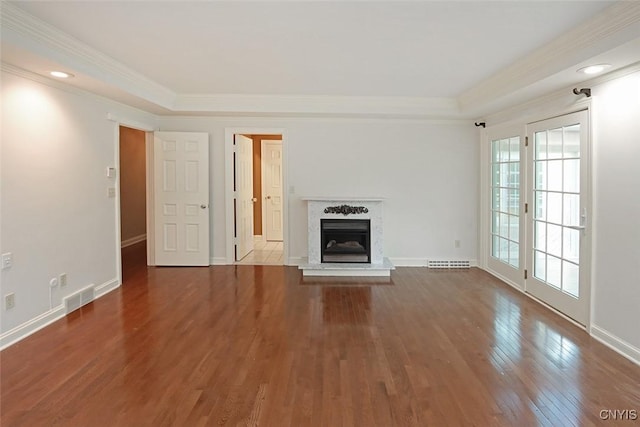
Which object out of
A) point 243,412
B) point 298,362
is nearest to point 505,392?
point 298,362

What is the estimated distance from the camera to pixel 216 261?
6055mm

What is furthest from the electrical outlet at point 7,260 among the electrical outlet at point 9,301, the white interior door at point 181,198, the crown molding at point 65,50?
the white interior door at point 181,198

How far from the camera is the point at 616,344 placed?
3043 millimetres

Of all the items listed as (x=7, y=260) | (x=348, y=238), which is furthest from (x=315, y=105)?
(x=7, y=260)

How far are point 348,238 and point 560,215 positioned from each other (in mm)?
2754

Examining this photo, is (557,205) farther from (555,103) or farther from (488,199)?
(488,199)

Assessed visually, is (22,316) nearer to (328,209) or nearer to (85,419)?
(85,419)

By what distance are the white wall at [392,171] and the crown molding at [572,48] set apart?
156cm

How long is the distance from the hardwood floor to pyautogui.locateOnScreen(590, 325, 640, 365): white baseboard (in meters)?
0.08

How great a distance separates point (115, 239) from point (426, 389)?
161 inches

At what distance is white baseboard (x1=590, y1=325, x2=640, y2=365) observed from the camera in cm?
285

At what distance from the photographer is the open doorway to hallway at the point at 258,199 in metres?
6.17

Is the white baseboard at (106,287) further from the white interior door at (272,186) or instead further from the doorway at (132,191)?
the white interior door at (272,186)

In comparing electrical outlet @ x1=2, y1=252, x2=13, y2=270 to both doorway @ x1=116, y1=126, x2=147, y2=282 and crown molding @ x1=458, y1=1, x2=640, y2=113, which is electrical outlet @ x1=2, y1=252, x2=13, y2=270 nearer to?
doorway @ x1=116, y1=126, x2=147, y2=282
